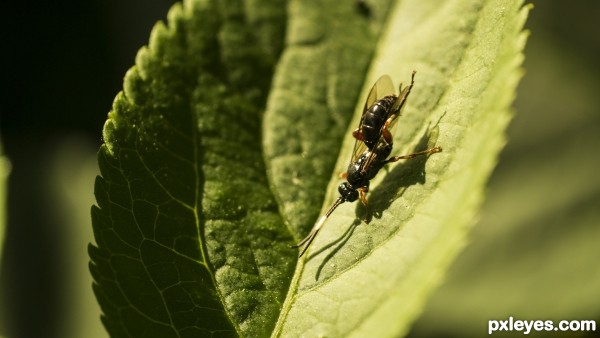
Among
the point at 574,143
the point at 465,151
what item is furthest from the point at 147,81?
the point at 574,143

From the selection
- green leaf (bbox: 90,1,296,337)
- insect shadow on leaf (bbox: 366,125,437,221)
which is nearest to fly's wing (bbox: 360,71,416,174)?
insect shadow on leaf (bbox: 366,125,437,221)

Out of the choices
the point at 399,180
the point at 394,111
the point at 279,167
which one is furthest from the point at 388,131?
the point at 279,167

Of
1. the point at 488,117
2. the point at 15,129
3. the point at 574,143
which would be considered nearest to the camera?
the point at 488,117

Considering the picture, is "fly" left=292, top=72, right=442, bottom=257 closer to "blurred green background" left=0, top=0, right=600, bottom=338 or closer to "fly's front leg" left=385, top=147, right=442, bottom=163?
"fly's front leg" left=385, top=147, right=442, bottom=163

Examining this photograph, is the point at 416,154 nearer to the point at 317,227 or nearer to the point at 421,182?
the point at 421,182

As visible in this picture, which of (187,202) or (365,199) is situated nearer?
(187,202)

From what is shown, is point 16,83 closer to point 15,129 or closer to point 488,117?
point 15,129
